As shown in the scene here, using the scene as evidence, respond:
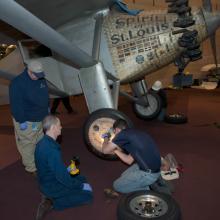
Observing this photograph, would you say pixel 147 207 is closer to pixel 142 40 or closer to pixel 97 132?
pixel 97 132

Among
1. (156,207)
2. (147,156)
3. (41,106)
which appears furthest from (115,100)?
(156,207)

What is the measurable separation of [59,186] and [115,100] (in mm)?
1697

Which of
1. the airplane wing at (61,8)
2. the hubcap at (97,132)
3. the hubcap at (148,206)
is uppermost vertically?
the airplane wing at (61,8)

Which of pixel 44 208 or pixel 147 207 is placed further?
pixel 44 208

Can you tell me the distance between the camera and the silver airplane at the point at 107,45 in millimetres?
4699

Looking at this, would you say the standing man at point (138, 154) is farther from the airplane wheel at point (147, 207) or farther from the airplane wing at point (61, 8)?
the airplane wing at point (61, 8)

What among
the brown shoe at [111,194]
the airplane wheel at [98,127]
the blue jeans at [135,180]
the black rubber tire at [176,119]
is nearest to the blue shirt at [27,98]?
the airplane wheel at [98,127]

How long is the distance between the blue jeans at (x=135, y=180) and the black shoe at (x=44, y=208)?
792mm

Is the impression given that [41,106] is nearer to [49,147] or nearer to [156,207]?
[49,147]

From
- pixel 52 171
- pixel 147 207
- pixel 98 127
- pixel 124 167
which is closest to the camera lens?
pixel 147 207

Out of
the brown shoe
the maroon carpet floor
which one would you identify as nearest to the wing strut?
the maroon carpet floor

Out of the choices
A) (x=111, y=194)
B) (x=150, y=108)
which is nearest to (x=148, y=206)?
(x=111, y=194)

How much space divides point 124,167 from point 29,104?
5.37 feet

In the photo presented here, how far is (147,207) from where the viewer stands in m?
3.33
